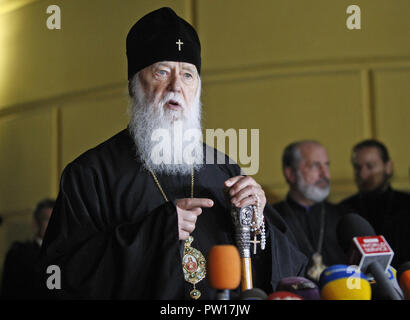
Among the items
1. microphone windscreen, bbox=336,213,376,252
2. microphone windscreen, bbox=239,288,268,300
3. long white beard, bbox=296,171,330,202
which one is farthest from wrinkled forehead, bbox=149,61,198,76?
long white beard, bbox=296,171,330,202

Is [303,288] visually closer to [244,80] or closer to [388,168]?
[388,168]

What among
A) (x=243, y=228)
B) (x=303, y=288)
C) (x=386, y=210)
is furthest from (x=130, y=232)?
(x=386, y=210)

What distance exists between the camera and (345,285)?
2.15 m

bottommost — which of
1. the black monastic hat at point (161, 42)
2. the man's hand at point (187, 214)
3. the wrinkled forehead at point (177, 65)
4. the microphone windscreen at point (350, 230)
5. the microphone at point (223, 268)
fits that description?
the microphone at point (223, 268)

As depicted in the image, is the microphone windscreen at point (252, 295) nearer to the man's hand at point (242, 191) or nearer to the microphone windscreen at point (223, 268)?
the microphone windscreen at point (223, 268)

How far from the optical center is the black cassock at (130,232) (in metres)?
2.57

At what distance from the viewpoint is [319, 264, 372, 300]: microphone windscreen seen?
2.13 meters

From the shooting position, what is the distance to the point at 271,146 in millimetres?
7191

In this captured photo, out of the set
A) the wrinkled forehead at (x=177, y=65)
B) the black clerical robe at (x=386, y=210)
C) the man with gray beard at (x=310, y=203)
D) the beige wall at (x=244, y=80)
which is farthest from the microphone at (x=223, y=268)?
the beige wall at (x=244, y=80)

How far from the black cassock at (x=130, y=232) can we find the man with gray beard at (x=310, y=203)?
9.26ft

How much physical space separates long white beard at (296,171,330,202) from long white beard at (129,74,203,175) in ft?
9.44

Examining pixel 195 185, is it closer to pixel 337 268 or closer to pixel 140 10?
pixel 337 268

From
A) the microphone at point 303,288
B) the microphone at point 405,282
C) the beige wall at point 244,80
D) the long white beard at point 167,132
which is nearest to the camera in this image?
the microphone at point 303,288

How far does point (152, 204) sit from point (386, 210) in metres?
3.58
